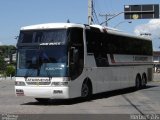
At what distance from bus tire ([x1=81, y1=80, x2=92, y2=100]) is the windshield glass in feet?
5.72

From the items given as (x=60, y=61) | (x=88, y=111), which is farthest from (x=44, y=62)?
(x=88, y=111)

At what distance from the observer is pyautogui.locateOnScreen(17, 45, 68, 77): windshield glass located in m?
18.7

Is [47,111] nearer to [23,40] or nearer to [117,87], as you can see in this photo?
[23,40]

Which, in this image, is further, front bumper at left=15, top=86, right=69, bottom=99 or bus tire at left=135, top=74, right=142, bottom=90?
bus tire at left=135, top=74, right=142, bottom=90

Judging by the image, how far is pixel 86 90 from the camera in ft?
66.7

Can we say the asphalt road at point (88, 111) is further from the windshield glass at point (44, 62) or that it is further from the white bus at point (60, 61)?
the windshield glass at point (44, 62)

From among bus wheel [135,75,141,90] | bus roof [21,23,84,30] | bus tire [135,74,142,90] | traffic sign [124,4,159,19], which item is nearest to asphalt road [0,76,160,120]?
bus roof [21,23,84,30]

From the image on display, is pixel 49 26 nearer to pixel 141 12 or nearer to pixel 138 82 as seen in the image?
pixel 138 82

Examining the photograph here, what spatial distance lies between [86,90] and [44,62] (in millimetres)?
2475

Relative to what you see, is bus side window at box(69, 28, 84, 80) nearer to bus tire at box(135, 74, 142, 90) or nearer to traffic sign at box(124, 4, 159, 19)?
bus tire at box(135, 74, 142, 90)

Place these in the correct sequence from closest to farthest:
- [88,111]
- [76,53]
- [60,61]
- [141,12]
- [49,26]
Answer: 1. [88,111]
2. [60,61]
3. [76,53]
4. [49,26]
5. [141,12]

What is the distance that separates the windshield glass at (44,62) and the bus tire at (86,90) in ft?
5.72

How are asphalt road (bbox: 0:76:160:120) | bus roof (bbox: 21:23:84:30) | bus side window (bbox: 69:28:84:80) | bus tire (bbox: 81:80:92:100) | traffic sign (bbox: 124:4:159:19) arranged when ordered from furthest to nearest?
traffic sign (bbox: 124:4:159:19), bus tire (bbox: 81:80:92:100), bus roof (bbox: 21:23:84:30), bus side window (bbox: 69:28:84:80), asphalt road (bbox: 0:76:160:120)

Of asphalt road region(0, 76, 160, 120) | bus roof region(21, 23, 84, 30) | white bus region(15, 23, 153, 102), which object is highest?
bus roof region(21, 23, 84, 30)
